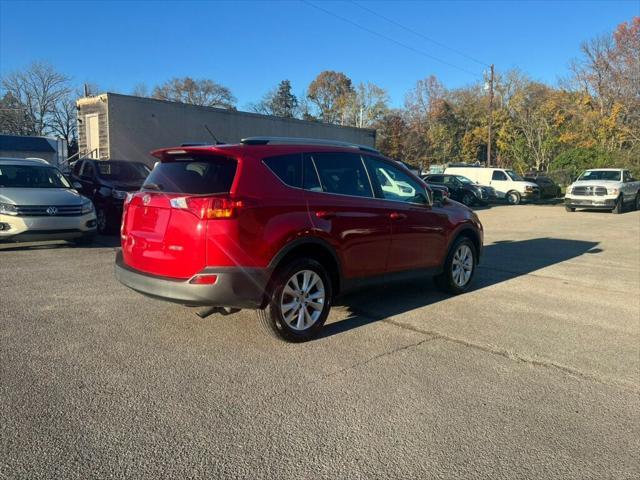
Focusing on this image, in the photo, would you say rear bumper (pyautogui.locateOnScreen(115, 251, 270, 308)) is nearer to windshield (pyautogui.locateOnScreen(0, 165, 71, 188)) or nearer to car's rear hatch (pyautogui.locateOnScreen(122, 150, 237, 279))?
car's rear hatch (pyautogui.locateOnScreen(122, 150, 237, 279))

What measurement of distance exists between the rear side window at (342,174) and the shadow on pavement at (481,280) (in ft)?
3.85

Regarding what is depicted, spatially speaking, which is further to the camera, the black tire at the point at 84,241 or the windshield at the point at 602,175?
the windshield at the point at 602,175

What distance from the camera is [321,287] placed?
4.94m

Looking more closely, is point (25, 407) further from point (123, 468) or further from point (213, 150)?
point (213, 150)

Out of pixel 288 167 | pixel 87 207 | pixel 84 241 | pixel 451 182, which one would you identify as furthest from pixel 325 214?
pixel 451 182

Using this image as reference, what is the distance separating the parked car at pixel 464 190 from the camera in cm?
2548

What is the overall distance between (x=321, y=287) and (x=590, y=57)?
1777 inches

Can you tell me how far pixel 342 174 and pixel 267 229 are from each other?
127 cm

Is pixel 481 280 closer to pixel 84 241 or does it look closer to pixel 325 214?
pixel 325 214

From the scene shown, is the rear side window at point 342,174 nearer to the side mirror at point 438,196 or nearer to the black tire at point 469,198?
the side mirror at point 438,196

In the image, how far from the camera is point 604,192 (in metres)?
21.0

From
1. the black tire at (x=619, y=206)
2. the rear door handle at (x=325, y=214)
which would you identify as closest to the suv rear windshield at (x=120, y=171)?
the rear door handle at (x=325, y=214)

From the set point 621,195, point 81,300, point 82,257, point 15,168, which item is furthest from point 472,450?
point 621,195

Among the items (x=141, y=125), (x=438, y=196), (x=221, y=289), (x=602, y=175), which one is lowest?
(x=221, y=289)
